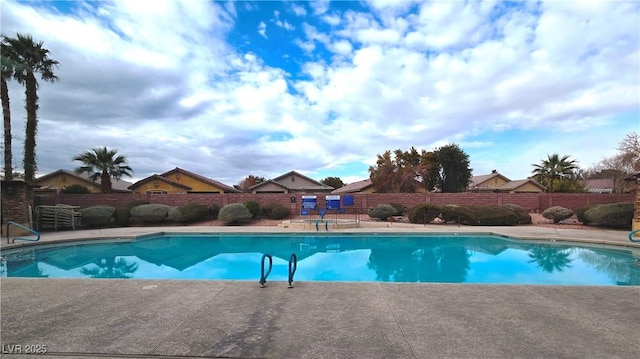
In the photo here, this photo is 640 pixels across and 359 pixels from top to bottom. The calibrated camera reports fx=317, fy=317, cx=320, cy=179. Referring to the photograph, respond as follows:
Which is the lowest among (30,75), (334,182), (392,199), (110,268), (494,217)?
(110,268)

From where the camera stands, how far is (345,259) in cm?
1140

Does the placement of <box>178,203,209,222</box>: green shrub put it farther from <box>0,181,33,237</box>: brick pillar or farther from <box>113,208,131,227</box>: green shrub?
<box>0,181,33,237</box>: brick pillar

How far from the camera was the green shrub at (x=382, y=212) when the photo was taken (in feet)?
68.5

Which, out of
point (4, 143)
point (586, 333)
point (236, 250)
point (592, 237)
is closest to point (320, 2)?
point (236, 250)

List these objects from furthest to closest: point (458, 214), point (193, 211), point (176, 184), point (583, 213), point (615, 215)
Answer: point (176, 184) → point (193, 211) → point (458, 214) → point (583, 213) → point (615, 215)

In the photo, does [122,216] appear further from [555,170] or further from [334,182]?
[334,182]

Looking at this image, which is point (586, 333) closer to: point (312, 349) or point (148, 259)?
point (312, 349)

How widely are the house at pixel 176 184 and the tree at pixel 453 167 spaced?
83.2 ft

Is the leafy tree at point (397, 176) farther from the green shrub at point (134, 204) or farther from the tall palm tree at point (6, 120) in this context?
the tall palm tree at point (6, 120)

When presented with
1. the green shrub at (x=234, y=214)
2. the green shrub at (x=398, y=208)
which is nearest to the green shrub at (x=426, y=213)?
the green shrub at (x=398, y=208)

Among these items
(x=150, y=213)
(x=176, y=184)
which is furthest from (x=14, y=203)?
(x=176, y=184)

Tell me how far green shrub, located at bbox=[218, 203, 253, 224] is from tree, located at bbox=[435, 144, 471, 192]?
26.4 metres

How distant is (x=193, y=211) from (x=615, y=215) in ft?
76.2

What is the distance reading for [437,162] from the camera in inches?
1487
